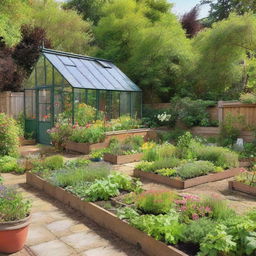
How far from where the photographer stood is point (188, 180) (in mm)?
5867

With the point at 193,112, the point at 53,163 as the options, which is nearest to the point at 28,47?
the point at 193,112

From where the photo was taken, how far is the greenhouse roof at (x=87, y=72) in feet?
37.7

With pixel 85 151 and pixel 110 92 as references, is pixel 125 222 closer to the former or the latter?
pixel 85 151

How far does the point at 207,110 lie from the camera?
1247cm

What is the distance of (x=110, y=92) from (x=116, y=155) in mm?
4904

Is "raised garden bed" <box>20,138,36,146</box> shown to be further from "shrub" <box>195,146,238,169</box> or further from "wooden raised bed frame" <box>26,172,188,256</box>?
"shrub" <box>195,146,238,169</box>

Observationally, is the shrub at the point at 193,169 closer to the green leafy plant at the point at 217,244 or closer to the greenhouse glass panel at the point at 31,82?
the green leafy plant at the point at 217,244

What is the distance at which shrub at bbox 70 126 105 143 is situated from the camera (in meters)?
10.0

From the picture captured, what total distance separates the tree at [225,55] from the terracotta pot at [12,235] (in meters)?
11.2

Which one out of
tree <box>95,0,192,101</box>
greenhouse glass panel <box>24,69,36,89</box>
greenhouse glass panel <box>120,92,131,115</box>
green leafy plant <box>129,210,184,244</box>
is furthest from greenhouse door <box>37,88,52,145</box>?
green leafy plant <box>129,210,184,244</box>

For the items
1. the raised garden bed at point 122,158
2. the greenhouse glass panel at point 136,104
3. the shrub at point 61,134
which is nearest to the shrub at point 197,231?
the raised garden bed at point 122,158

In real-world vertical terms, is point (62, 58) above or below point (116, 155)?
above

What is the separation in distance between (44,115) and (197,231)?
1026 centimetres

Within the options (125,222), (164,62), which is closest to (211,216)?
(125,222)
